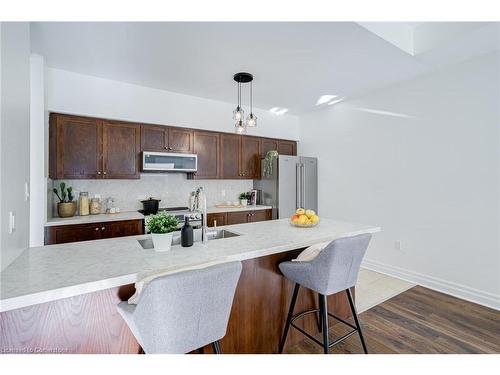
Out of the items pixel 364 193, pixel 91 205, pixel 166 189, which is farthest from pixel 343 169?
pixel 91 205

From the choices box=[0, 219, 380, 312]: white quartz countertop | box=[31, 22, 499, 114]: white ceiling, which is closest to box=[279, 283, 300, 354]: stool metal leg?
box=[0, 219, 380, 312]: white quartz countertop

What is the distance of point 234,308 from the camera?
170 cm

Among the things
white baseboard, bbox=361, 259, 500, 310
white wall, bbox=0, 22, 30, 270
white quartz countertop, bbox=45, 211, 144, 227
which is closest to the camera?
white wall, bbox=0, 22, 30, 270

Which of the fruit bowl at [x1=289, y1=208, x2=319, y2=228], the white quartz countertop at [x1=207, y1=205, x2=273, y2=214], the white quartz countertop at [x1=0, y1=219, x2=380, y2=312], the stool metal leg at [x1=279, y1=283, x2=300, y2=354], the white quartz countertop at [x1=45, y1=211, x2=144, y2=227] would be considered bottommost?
the stool metal leg at [x1=279, y1=283, x2=300, y2=354]

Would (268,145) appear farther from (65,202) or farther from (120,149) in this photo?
(65,202)

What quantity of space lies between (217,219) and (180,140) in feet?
4.23

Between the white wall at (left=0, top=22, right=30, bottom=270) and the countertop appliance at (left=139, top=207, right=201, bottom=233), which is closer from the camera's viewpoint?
the white wall at (left=0, top=22, right=30, bottom=270)

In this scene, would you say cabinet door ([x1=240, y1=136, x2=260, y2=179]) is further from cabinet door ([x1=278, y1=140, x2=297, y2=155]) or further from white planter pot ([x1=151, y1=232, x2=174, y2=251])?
white planter pot ([x1=151, y1=232, x2=174, y2=251])

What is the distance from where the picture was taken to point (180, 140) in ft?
12.5

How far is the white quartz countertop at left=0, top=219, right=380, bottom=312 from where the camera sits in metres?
1.04

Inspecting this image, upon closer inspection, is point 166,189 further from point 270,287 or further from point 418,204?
point 418,204

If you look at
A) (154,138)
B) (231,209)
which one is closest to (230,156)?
(231,209)

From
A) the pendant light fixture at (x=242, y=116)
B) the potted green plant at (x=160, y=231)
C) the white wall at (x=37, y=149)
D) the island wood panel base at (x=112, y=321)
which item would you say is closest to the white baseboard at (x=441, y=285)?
the island wood panel base at (x=112, y=321)

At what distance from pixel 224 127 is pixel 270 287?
116 inches
